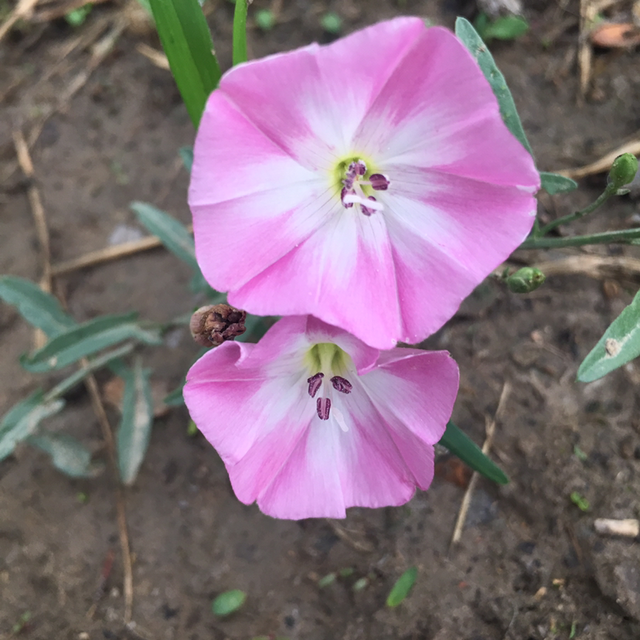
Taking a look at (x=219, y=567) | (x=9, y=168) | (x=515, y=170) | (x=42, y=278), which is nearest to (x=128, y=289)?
(x=42, y=278)

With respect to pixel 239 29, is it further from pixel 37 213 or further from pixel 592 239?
pixel 37 213

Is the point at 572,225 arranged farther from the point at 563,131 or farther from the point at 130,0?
the point at 130,0

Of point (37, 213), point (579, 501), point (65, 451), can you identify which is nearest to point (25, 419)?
point (65, 451)

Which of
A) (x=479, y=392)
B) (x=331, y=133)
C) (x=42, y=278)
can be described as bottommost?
(x=479, y=392)

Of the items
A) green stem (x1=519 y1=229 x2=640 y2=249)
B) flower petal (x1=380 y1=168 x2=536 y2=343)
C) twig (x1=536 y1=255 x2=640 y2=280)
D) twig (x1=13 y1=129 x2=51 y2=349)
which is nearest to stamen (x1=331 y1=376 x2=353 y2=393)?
flower petal (x1=380 y1=168 x2=536 y2=343)

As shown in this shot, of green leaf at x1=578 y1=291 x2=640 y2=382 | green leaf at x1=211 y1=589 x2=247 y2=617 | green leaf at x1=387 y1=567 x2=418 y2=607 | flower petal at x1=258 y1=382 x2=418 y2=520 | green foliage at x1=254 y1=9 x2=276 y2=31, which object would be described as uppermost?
green foliage at x1=254 y1=9 x2=276 y2=31

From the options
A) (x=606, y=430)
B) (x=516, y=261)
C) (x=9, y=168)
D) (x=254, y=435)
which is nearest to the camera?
(x=254, y=435)

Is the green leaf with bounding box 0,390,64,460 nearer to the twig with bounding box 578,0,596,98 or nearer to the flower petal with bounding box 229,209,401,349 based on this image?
the flower petal with bounding box 229,209,401,349
